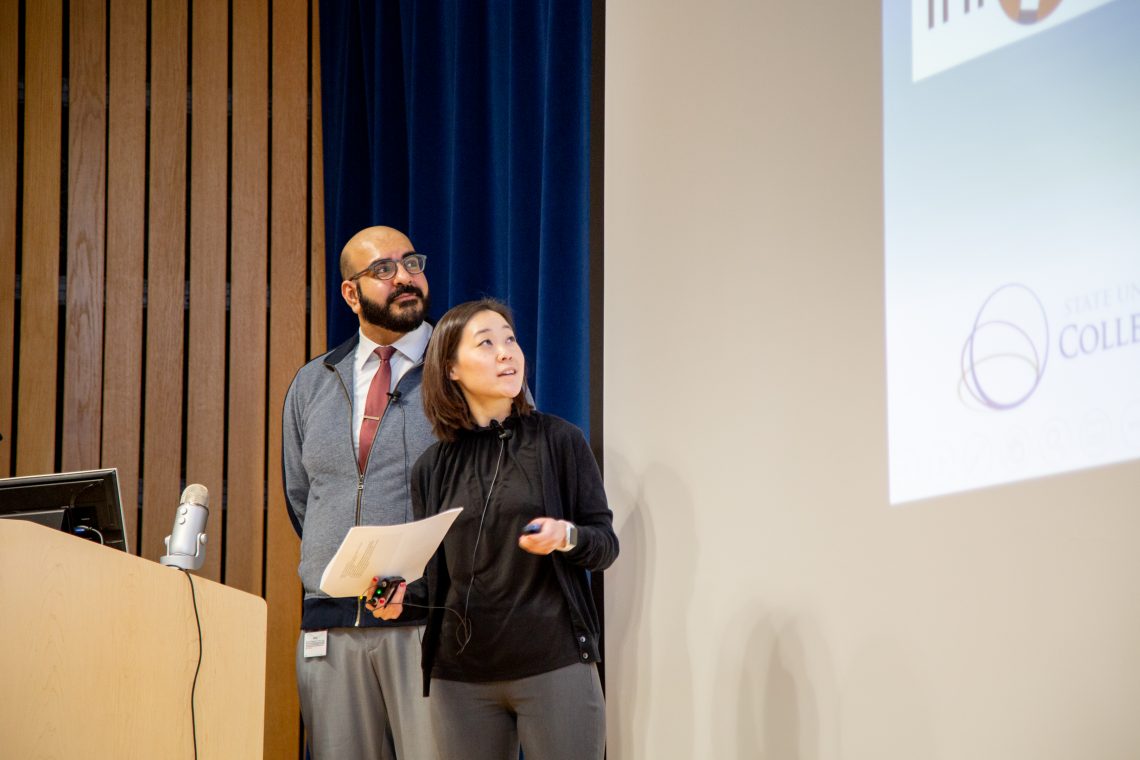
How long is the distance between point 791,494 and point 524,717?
2.43ft

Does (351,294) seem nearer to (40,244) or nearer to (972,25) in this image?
(40,244)

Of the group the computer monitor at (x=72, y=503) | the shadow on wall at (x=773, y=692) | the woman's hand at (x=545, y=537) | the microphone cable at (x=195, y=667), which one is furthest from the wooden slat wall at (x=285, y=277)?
the woman's hand at (x=545, y=537)

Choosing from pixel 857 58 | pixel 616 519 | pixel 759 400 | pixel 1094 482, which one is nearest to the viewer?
pixel 1094 482

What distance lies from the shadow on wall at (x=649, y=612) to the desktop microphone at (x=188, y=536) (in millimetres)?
1092

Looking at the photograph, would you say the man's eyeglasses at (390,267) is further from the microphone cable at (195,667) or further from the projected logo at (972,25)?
the projected logo at (972,25)

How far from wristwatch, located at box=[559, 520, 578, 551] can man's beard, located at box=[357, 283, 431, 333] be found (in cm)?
99

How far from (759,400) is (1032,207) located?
0.80 metres

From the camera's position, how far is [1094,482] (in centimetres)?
182

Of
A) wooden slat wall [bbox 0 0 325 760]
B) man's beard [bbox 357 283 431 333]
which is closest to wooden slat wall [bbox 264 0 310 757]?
wooden slat wall [bbox 0 0 325 760]

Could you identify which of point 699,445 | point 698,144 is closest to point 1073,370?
point 699,445

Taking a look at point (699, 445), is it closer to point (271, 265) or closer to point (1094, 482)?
point (1094, 482)

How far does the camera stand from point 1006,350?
1.96m

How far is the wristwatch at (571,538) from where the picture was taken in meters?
2.28

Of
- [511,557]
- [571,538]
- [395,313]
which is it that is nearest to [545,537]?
[571,538]
